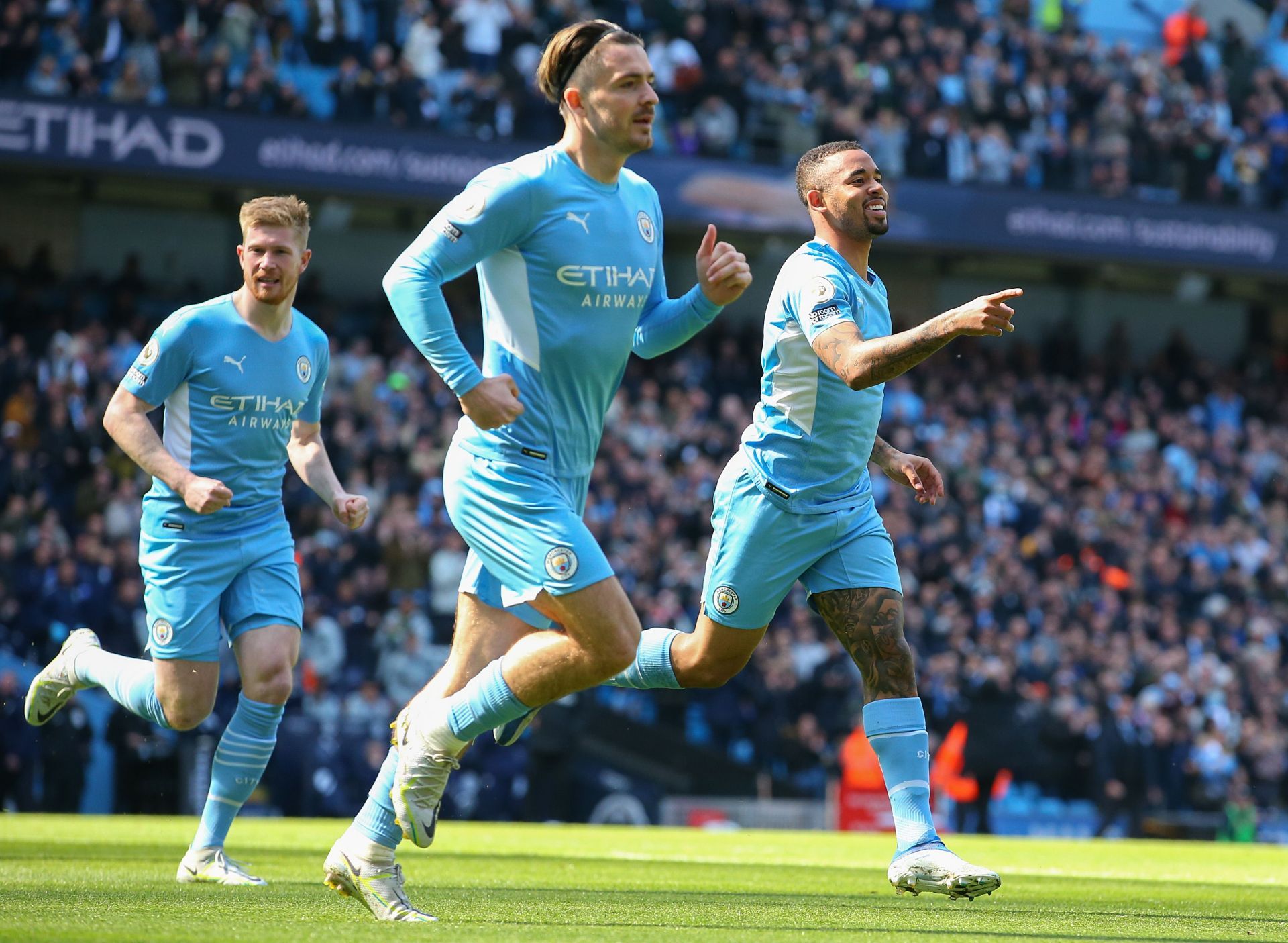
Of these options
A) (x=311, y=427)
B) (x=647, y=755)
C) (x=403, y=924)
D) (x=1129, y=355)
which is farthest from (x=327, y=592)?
(x=1129, y=355)

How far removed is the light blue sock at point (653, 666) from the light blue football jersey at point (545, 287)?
1.58m

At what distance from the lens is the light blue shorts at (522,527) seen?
5.18m

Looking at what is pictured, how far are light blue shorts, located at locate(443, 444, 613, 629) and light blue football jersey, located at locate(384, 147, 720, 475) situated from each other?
6 cm

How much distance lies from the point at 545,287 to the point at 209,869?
9.87ft

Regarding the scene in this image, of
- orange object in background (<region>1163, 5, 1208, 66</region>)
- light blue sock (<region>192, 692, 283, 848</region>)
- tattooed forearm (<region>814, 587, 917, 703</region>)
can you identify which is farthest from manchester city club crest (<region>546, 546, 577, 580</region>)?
orange object in background (<region>1163, 5, 1208, 66</region>)

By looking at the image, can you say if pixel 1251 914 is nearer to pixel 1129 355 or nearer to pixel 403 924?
pixel 403 924

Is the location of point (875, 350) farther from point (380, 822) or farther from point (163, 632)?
point (163, 632)

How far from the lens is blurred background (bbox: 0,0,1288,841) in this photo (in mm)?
17359

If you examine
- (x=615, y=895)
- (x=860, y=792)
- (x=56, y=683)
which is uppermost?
(x=56, y=683)

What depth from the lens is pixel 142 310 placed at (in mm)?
23172

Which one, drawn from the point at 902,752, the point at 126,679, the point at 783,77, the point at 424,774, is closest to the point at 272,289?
the point at 126,679

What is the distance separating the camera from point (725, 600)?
6719mm

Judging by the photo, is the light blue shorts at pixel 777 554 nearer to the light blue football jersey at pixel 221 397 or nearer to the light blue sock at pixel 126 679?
the light blue football jersey at pixel 221 397

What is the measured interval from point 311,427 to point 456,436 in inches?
83.8
